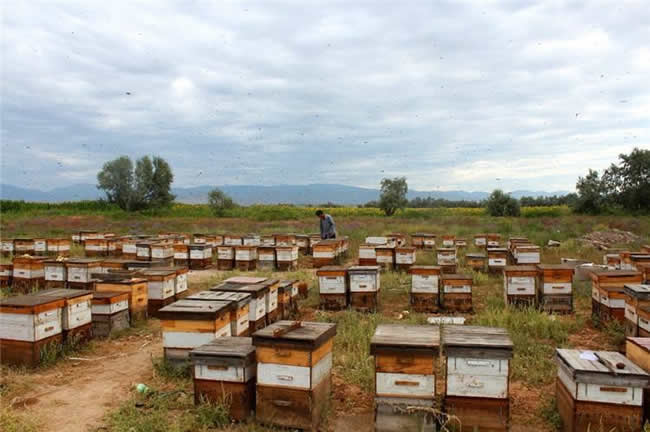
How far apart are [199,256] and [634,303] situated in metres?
11.7

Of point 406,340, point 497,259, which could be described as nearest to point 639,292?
point 406,340

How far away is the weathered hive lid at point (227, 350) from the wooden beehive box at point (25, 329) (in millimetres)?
2525

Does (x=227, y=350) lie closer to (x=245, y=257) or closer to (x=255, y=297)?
(x=255, y=297)

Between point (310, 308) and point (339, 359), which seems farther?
point (310, 308)

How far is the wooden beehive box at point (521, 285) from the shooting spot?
27.9 feet

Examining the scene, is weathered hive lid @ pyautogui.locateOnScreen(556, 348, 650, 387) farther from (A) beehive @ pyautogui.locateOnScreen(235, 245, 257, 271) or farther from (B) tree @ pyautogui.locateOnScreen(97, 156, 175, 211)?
(B) tree @ pyautogui.locateOnScreen(97, 156, 175, 211)

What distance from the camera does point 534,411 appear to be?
183 inches

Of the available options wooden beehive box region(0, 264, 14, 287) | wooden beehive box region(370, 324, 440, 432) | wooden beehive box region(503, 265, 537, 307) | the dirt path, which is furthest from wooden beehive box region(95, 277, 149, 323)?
wooden beehive box region(503, 265, 537, 307)

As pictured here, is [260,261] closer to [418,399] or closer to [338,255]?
[338,255]

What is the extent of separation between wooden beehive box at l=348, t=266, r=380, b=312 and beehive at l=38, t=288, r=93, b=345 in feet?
14.5

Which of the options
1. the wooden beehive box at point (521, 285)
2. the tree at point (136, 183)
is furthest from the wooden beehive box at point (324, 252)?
the tree at point (136, 183)

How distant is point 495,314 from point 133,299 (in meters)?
6.03

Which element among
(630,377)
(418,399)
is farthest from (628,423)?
(418,399)

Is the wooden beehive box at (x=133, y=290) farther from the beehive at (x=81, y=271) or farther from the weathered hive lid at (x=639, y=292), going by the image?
the weathered hive lid at (x=639, y=292)
